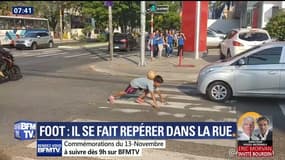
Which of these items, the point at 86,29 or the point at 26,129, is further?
the point at 86,29

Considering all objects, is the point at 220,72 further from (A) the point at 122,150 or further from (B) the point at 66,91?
(A) the point at 122,150

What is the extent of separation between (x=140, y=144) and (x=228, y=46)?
14213 mm

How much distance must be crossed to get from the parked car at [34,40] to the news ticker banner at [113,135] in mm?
29850

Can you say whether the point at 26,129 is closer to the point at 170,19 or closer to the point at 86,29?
the point at 86,29

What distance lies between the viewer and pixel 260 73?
31.7 ft

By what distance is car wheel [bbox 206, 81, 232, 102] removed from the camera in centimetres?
1005

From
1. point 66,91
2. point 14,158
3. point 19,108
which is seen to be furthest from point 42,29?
point 14,158

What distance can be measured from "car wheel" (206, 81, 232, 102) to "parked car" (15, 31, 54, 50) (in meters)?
26.0

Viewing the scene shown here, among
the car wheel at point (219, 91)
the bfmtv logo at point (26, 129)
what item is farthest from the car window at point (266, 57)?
the bfmtv logo at point (26, 129)

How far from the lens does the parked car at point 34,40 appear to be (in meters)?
33.5

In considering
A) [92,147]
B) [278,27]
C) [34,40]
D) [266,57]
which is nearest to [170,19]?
[34,40]

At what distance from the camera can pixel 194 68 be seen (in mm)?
18203

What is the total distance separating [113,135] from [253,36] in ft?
45.5
